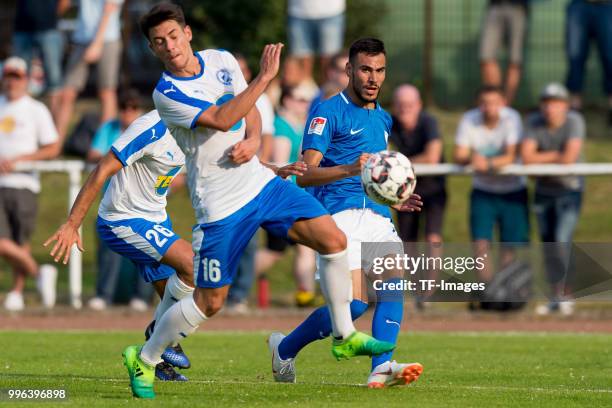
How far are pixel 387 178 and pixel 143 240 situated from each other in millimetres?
2460

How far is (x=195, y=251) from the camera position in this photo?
8.49 m

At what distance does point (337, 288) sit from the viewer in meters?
8.52

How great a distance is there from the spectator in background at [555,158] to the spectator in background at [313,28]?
3.24 meters

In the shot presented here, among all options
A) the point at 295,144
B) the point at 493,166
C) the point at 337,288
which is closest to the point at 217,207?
the point at 337,288

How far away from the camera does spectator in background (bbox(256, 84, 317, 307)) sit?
1591 cm

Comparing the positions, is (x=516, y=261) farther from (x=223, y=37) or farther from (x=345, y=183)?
(x=223, y=37)

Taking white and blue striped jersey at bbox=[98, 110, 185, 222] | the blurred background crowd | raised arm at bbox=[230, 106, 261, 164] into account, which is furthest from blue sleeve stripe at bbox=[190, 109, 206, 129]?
the blurred background crowd

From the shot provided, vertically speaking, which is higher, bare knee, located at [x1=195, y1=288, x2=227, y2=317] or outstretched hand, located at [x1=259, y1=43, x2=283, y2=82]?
outstretched hand, located at [x1=259, y1=43, x2=283, y2=82]

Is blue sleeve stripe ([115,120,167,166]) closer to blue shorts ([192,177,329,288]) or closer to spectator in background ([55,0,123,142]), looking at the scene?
blue shorts ([192,177,329,288])

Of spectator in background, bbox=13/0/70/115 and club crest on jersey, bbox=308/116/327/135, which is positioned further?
spectator in background, bbox=13/0/70/115

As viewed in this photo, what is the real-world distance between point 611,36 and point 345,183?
31.1 feet

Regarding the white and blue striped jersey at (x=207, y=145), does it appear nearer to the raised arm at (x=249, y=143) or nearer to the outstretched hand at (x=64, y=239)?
the raised arm at (x=249, y=143)

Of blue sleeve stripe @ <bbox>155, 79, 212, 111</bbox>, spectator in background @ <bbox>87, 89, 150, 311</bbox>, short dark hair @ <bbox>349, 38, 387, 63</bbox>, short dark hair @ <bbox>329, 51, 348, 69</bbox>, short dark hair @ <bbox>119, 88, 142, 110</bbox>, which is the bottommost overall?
spectator in background @ <bbox>87, 89, 150, 311</bbox>

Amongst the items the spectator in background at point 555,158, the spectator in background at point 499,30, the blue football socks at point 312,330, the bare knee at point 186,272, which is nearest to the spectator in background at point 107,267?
the spectator in background at point 555,158
